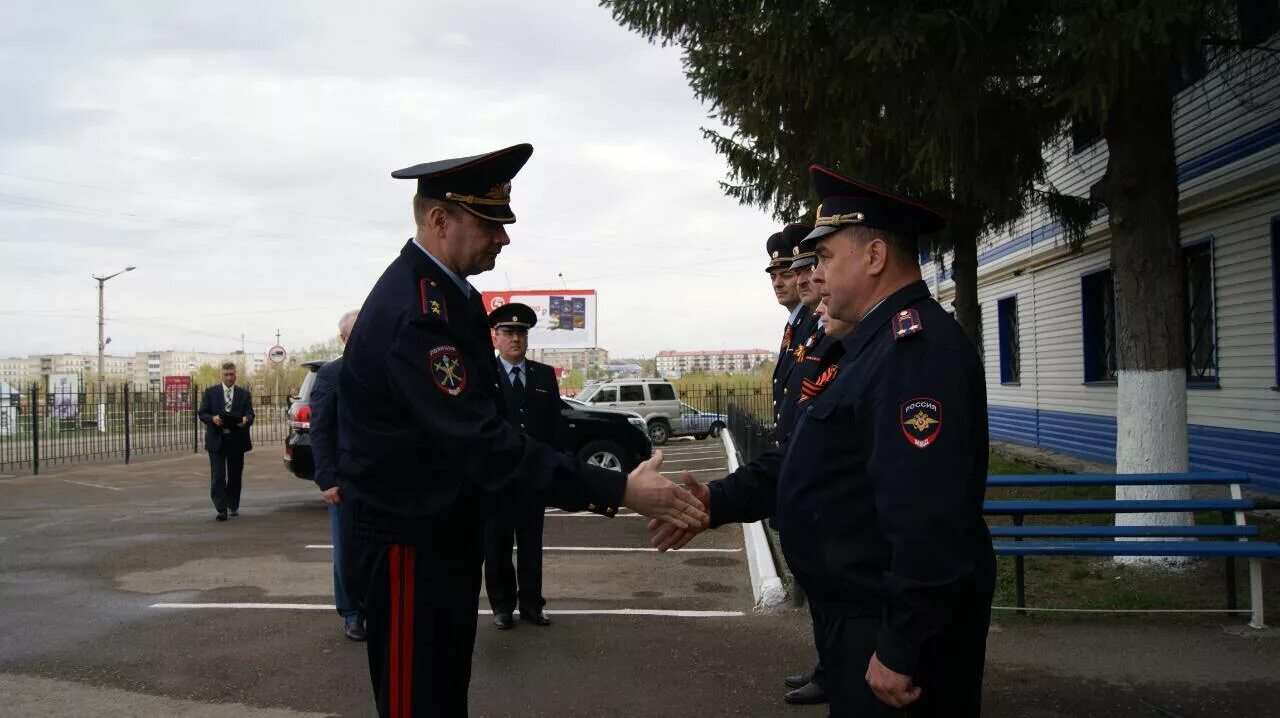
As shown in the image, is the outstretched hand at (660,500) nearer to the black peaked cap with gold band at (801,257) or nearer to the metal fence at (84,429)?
the black peaked cap with gold band at (801,257)

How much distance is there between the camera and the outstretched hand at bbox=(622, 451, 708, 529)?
3221 millimetres

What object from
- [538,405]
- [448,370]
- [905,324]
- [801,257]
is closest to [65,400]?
[538,405]

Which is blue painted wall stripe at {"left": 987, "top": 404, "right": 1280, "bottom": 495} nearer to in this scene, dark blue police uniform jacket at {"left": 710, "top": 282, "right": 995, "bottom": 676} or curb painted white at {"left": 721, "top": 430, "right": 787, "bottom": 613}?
curb painted white at {"left": 721, "top": 430, "right": 787, "bottom": 613}

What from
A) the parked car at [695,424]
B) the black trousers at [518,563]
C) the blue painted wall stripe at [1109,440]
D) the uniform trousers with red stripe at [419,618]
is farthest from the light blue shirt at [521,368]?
the parked car at [695,424]

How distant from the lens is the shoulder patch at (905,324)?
234 centimetres

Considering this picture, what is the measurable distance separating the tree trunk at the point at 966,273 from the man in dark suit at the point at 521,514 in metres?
7.95

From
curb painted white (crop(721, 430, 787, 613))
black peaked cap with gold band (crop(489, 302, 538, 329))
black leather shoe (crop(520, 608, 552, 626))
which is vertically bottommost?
black leather shoe (crop(520, 608, 552, 626))

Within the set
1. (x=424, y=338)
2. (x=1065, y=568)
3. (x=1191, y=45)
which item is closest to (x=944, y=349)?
(x=424, y=338)

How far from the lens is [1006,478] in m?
6.36

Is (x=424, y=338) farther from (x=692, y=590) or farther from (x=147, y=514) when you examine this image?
(x=147, y=514)

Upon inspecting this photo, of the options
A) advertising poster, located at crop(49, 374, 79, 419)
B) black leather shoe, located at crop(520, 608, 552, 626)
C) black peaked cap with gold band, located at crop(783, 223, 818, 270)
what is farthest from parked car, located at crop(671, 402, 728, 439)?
black peaked cap with gold band, located at crop(783, 223, 818, 270)

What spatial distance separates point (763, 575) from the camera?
692cm

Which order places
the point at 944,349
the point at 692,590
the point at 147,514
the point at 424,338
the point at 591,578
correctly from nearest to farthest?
the point at 944,349 → the point at 424,338 → the point at 692,590 → the point at 591,578 → the point at 147,514

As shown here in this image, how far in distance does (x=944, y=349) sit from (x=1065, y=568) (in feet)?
20.3
